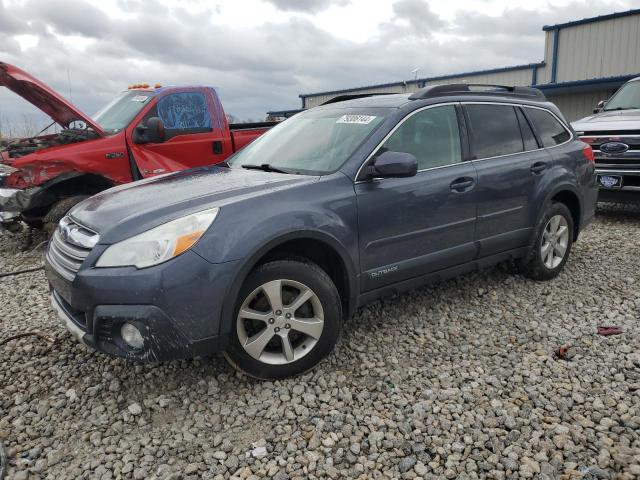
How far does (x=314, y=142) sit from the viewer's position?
364 centimetres

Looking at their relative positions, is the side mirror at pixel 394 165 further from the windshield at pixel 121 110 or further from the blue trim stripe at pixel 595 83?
the blue trim stripe at pixel 595 83

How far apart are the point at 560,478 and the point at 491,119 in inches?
110

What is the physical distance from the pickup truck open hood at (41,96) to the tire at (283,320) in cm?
413

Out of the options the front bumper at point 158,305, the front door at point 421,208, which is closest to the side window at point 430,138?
the front door at point 421,208

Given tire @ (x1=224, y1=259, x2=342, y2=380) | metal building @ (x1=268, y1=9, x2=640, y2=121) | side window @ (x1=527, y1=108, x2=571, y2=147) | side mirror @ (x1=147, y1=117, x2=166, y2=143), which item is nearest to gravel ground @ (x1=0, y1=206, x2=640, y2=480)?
tire @ (x1=224, y1=259, x2=342, y2=380)

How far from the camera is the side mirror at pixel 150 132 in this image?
588cm

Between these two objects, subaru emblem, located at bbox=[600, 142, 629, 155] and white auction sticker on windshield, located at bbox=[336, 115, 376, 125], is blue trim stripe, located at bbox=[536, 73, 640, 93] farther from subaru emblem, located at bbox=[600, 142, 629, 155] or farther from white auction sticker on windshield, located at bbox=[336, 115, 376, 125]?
white auction sticker on windshield, located at bbox=[336, 115, 376, 125]

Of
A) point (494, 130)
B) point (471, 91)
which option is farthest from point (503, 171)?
point (471, 91)

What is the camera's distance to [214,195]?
9.50 feet

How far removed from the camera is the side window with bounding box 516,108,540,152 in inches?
170

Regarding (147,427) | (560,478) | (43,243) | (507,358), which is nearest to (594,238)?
(507,358)

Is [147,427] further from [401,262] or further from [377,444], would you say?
[401,262]

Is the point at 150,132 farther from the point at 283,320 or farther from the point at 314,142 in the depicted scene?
the point at 283,320

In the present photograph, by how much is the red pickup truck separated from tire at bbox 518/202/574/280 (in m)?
4.17
